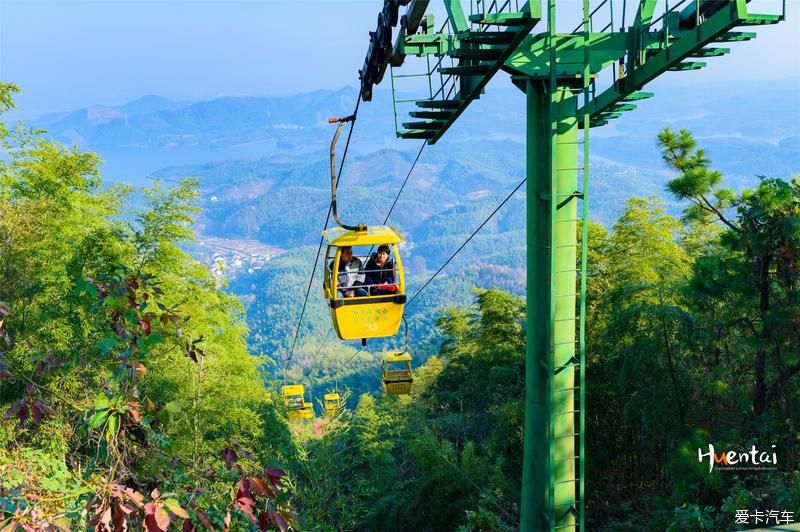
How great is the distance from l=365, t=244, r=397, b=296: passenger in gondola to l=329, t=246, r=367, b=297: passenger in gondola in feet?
0.44

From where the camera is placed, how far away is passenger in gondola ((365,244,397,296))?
30.1 ft

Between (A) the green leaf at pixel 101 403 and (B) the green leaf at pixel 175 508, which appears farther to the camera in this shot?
(A) the green leaf at pixel 101 403

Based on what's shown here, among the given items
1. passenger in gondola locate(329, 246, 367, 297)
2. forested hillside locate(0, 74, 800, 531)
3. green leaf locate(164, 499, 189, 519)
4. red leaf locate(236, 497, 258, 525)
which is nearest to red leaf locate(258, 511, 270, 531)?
forested hillside locate(0, 74, 800, 531)

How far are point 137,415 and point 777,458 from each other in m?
8.28

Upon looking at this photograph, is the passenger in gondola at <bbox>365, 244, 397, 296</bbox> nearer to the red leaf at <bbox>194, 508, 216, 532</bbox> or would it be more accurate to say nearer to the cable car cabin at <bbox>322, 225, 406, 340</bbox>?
the cable car cabin at <bbox>322, 225, 406, 340</bbox>

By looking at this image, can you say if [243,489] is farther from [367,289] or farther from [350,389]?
[350,389]

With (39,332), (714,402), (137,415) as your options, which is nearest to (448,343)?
(39,332)

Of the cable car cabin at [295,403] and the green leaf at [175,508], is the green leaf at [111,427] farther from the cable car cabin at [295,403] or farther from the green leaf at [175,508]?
the cable car cabin at [295,403]

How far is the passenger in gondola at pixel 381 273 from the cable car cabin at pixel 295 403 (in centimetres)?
1047

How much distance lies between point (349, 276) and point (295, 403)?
45.1 feet

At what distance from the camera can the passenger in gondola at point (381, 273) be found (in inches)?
361

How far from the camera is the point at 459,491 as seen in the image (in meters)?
14.0

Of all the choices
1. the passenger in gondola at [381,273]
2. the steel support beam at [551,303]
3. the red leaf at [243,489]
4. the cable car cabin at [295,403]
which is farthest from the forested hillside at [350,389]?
the passenger in gondola at [381,273]

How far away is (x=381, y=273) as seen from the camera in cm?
938
